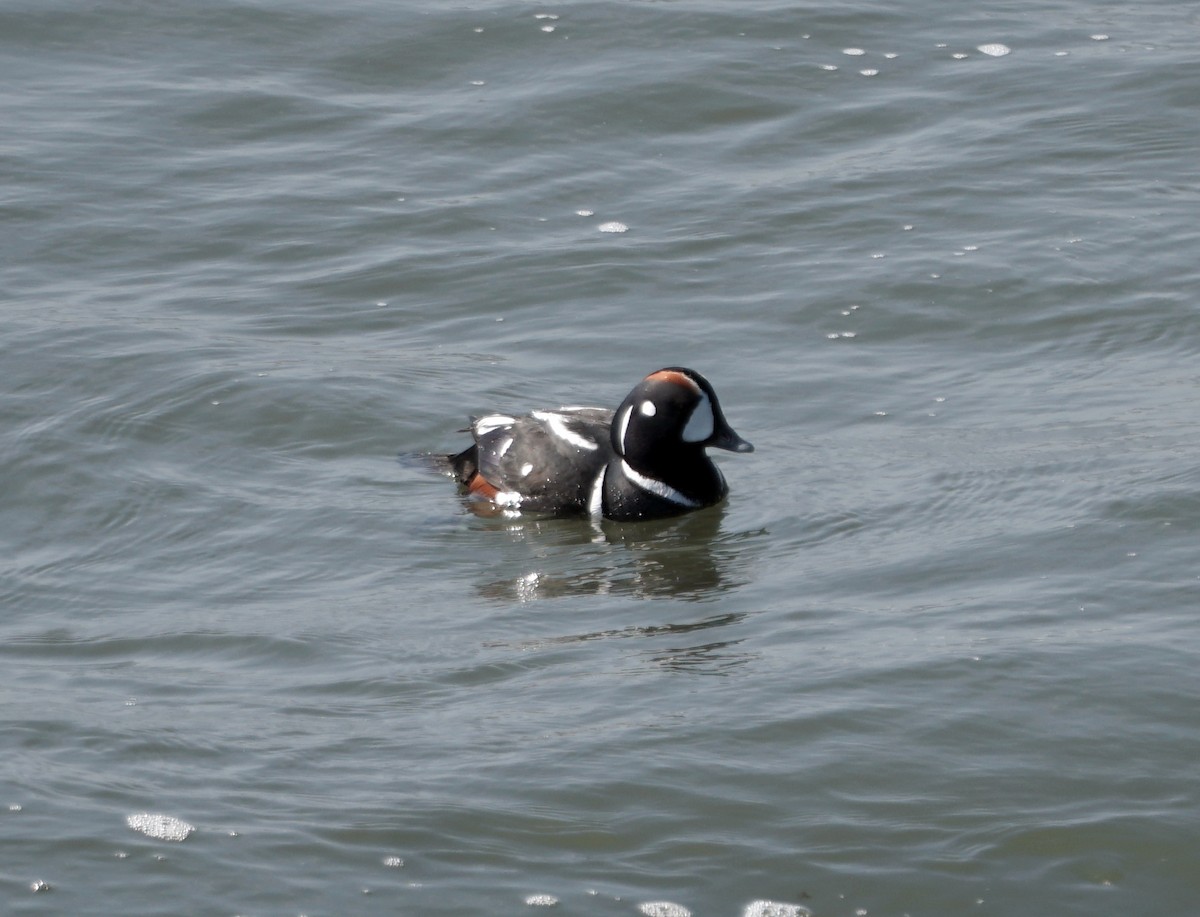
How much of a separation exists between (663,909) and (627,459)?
4.63 meters

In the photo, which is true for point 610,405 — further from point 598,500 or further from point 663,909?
point 663,909

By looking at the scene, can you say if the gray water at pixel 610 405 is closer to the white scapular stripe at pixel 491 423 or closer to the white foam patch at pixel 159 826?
the white foam patch at pixel 159 826

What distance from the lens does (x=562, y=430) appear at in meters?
9.94

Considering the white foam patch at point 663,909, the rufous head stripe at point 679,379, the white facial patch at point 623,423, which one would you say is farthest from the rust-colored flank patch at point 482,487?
Result: the white foam patch at point 663,909

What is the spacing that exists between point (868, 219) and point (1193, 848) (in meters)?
8.57

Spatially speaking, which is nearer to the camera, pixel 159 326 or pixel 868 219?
pixel 159 326

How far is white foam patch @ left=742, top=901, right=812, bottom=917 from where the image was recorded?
520 centimetres

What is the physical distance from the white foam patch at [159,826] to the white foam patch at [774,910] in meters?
1.75

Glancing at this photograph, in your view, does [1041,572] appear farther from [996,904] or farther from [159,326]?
[159,326]

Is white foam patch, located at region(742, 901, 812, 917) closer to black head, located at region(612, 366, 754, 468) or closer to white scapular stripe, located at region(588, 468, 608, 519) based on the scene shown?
black head, located at region(612, 366, 754, 468)

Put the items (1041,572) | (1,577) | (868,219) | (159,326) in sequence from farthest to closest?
(868,219), (159,326), (1,577), (1041,572)

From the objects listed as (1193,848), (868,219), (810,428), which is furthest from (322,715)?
(868,219)

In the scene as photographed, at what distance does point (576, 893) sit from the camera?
531cm

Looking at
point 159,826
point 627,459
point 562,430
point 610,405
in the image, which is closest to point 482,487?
point 562,430
